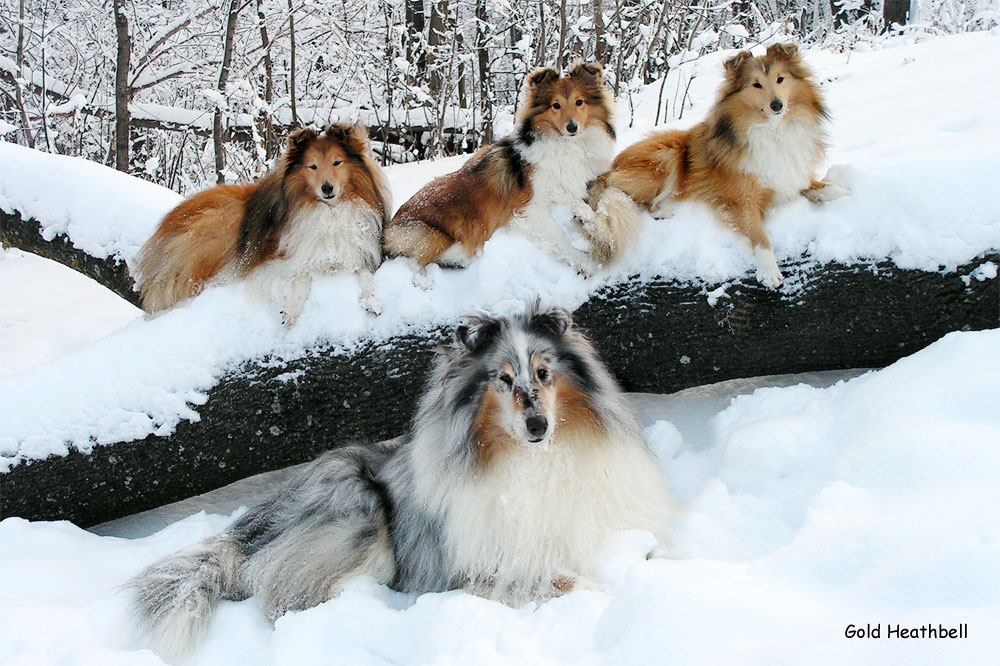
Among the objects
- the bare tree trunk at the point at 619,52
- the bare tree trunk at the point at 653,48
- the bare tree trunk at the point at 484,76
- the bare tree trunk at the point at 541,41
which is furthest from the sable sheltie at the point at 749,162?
the bare tree trunk at the point at 484,76

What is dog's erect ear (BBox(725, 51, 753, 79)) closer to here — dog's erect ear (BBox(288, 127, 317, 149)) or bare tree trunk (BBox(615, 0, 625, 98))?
dog's erect ear (BBox(288, 127, 317, 149))

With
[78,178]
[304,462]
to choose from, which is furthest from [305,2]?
[304,462]

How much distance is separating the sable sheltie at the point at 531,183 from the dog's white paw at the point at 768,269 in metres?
0.79

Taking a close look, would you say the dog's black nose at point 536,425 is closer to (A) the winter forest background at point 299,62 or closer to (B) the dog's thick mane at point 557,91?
(B) the dog's thick mane at point 557,91

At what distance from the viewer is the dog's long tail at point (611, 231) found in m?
3.50

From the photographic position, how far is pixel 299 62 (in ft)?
36.2

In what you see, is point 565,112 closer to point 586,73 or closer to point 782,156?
point 586,73

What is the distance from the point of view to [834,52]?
9359 millimetres

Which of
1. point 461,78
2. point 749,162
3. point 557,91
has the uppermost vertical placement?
point 461,78

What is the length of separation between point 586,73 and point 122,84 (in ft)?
20.8

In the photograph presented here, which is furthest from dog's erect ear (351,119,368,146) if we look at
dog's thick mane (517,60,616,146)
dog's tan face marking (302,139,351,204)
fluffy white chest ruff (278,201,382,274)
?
dog's thick mane (517,60,616,146)

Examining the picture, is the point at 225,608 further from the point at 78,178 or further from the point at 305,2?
the point at 305,2

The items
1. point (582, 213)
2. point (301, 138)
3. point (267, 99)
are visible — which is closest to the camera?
point (582, 213)

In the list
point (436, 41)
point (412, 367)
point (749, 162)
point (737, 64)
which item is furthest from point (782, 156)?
point (436, 41)
